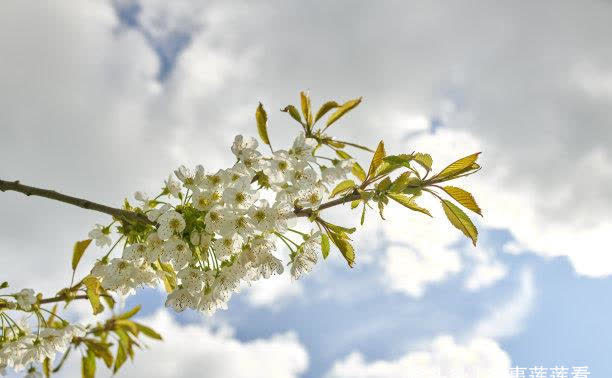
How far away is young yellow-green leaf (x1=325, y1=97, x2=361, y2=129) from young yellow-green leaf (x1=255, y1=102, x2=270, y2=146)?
0.22 metres

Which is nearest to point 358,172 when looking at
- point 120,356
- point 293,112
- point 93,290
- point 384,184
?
point 384,184

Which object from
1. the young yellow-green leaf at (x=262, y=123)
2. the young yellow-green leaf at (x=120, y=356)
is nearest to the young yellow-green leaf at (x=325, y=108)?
the young yellow-green leaf at (x=262, y=123)

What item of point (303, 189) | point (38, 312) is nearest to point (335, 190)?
point (303, 189)

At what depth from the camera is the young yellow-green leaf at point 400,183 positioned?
1.68 meters

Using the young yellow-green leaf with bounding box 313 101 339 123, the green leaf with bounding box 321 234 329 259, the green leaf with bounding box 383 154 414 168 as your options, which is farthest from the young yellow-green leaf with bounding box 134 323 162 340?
the green leaf with bounding box 383 154 414 168

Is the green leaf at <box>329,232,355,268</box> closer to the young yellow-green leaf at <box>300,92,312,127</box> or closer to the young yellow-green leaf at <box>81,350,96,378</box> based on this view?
the young yellow-green leaf at <box>300,92,312,127</box>

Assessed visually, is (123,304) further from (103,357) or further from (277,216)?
(277,216)

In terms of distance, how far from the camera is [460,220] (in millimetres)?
1764

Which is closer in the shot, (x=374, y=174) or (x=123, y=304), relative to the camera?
(x=374, y=174)

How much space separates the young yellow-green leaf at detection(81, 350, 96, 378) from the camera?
6.93 ft

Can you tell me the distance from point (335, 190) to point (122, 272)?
30.4 inches

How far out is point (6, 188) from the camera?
1749 millimetres

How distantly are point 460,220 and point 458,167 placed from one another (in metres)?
0.17

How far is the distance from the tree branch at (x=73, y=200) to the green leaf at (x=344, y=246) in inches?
23.4
